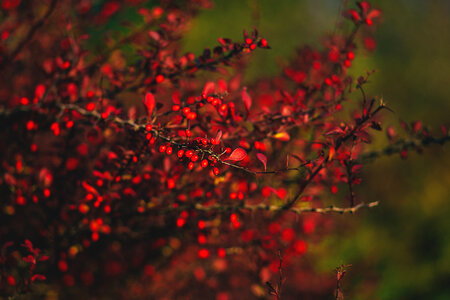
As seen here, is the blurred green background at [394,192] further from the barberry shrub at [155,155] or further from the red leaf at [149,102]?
the red leaf at [149,102]

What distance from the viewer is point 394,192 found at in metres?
5.05

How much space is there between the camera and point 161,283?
2.61 metres

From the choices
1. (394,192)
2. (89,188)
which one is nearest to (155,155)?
(89,188)

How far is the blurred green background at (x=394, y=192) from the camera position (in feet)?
11.3

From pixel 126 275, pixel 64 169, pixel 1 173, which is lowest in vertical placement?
pixel 126 275

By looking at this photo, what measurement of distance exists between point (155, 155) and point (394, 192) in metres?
4.51

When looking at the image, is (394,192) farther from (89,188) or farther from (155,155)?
(89,188)

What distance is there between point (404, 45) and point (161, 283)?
1424 cm

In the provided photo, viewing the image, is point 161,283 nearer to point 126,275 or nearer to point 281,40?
point 126,275

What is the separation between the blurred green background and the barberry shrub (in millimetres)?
370

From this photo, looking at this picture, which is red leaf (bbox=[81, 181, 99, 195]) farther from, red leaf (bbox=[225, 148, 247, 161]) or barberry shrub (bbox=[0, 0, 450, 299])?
red leaf (bbox=[225, 148, 247, 161])

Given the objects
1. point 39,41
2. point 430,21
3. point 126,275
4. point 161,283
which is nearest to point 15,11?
point 39,41

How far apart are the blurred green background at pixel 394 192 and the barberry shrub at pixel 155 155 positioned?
37cm

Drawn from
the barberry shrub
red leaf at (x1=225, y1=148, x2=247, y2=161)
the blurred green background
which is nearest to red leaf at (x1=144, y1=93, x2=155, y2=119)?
the barberry shrub
